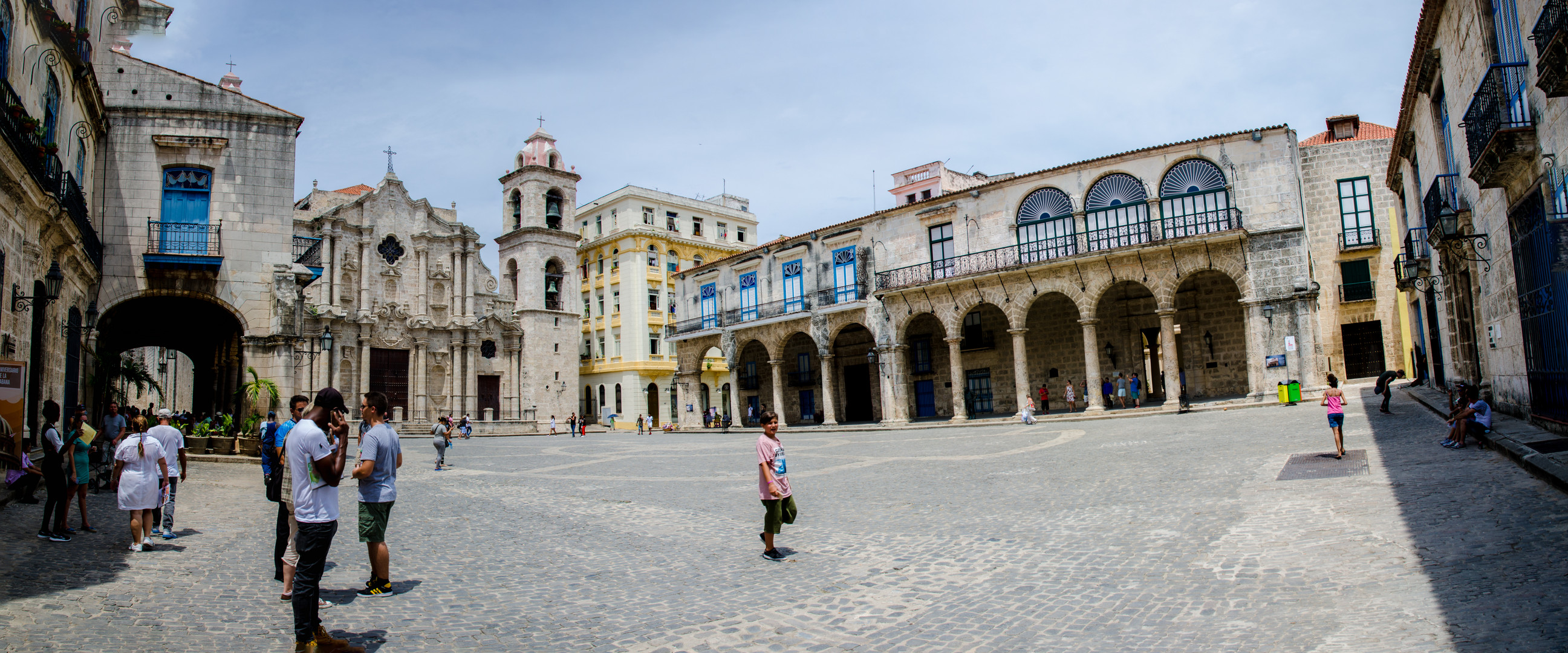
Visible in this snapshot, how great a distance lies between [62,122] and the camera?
579 inches

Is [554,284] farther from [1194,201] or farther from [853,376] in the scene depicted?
[1194,201]

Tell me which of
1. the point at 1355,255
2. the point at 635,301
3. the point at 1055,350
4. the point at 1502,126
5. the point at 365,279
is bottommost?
the point at 1055,350

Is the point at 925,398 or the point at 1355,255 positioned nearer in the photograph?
the point at 1355,255

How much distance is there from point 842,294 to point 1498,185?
73.0 ft

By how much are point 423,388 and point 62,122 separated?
26760 mm

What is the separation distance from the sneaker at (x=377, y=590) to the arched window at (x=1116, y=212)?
23.0 meters

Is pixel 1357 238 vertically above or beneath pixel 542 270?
beneath

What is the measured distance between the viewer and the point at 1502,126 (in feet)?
33.2

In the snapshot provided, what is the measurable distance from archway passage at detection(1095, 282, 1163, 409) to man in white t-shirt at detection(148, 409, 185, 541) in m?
24.2

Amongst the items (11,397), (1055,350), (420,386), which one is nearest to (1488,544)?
(11,397)

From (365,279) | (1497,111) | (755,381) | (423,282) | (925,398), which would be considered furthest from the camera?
(423,282)

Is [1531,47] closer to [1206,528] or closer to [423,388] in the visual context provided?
[1206,528]

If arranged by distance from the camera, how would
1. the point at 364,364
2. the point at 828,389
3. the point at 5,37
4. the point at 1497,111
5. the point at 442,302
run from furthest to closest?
the point at 442,302 < the point at 364,364 < the point at 828,389 < the point at 5,37 < the point at 1497,111

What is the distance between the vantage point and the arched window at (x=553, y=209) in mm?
46594
